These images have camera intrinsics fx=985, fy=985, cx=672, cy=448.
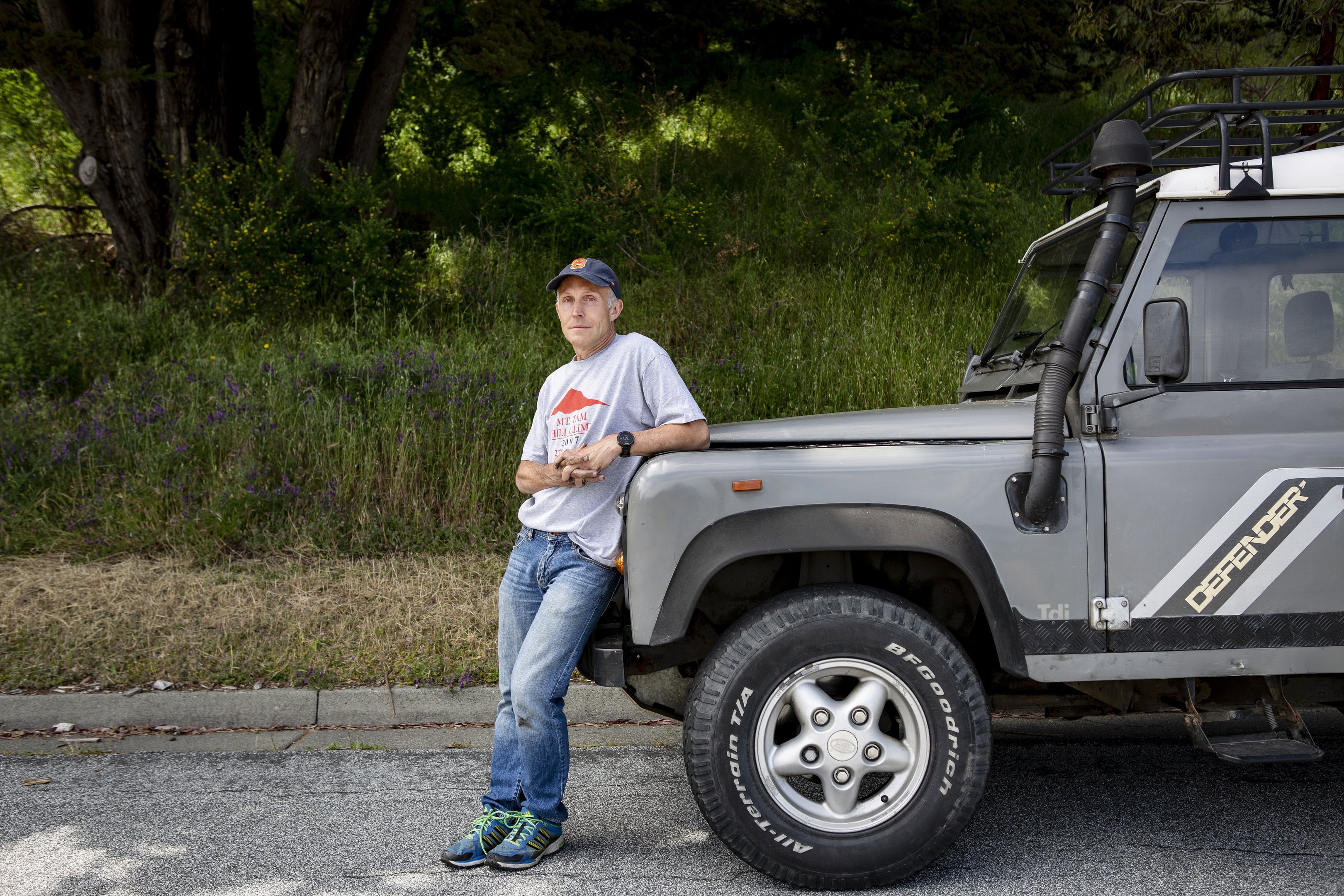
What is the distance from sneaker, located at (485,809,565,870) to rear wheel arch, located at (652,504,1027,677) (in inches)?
32.7

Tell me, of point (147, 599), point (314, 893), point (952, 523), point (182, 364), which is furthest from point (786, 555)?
point (182, 364)

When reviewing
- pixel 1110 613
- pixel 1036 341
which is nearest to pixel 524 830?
pixel 1110 613

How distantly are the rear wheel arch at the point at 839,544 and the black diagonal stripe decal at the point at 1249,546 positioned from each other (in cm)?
53

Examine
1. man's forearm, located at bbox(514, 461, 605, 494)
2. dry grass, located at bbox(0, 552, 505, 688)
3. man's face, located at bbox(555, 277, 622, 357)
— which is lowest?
dry grass, located at bbox(0, 552, 505, 688)

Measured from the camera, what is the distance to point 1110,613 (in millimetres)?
3043

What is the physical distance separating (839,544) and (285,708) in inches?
130

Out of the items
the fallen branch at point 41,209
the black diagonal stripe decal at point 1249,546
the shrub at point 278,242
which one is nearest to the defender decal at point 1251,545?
the black diagonal stripe decal at point 1249,546

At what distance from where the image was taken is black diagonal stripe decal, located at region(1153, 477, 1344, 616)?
3.03 metres

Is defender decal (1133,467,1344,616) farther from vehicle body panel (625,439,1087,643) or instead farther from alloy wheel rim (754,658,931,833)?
alloy wheel rim (754,658,931,833)

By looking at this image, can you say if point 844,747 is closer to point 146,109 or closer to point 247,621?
point 247,621

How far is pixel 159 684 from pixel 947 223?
31.0ft

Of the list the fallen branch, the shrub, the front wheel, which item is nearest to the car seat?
the front wheel

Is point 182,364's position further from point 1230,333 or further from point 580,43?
point 1230,333

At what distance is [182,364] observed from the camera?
28.1ft
